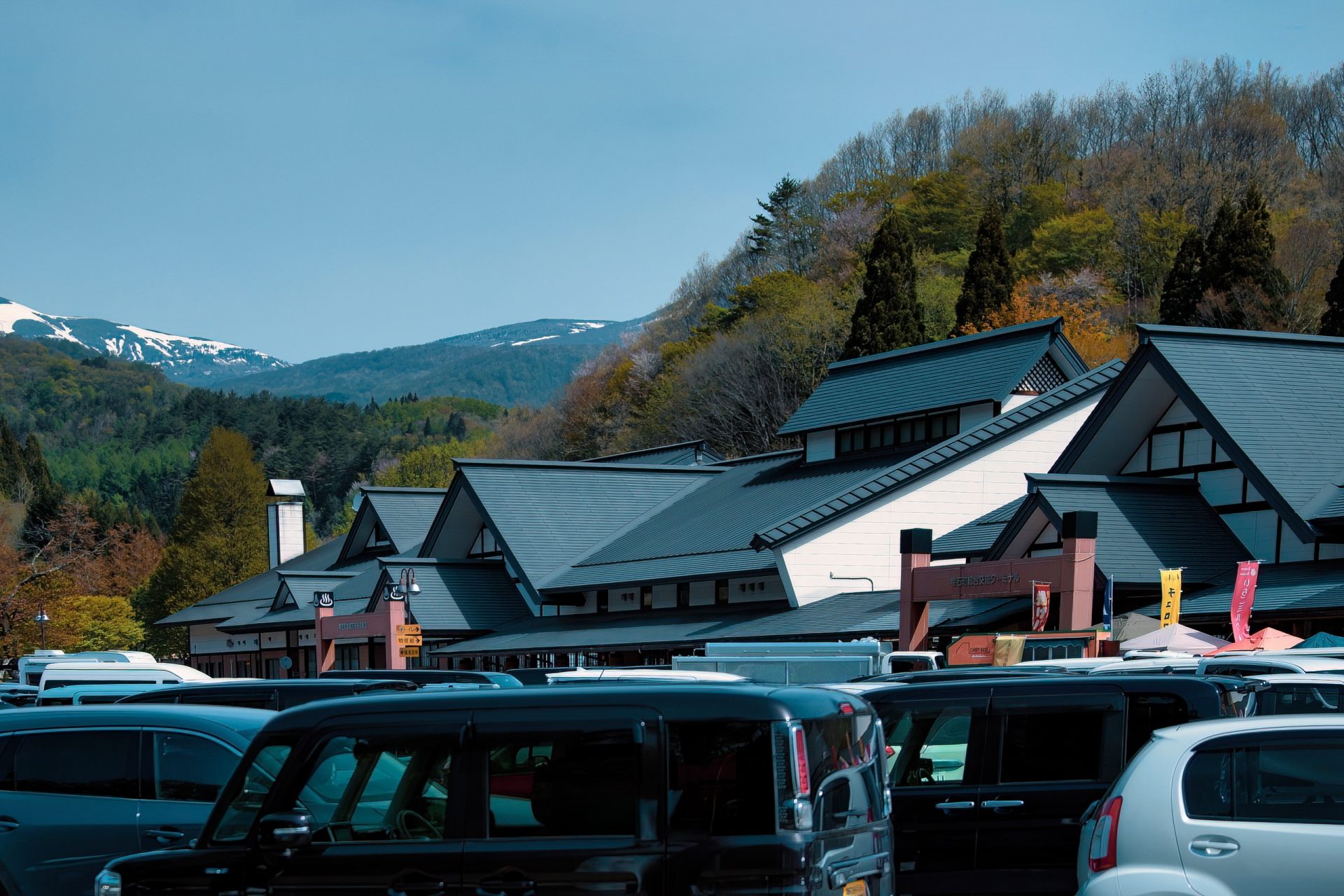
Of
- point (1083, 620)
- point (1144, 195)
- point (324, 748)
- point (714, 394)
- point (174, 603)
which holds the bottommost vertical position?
point (174, 603)

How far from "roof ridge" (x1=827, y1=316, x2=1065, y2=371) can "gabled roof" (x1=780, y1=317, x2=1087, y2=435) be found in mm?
19

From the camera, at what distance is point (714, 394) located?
67500 millimetres

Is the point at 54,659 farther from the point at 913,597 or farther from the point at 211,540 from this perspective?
the point at 211,540

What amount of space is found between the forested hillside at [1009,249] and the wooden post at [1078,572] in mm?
25748

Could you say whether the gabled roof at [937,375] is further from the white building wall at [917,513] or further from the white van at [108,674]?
the white van at [108,674]

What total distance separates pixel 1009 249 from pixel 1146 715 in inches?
2552

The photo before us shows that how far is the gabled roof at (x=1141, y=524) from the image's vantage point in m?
23.6

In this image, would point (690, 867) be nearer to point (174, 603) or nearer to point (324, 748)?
point (324, 748)

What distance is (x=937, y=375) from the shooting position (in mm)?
35188

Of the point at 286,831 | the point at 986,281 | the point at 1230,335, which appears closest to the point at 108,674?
the point at 286,831

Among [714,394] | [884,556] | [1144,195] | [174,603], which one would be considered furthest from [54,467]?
[884,556]

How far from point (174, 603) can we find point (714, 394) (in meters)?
33.9

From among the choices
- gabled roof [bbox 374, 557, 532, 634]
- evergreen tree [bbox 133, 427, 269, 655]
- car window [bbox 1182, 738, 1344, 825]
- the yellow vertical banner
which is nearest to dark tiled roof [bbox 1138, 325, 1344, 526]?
the yellow vertical banner

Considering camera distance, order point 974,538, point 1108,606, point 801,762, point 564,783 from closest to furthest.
Result: point 801,762 < point 564,783 < point 1108,606 < point 974,538
